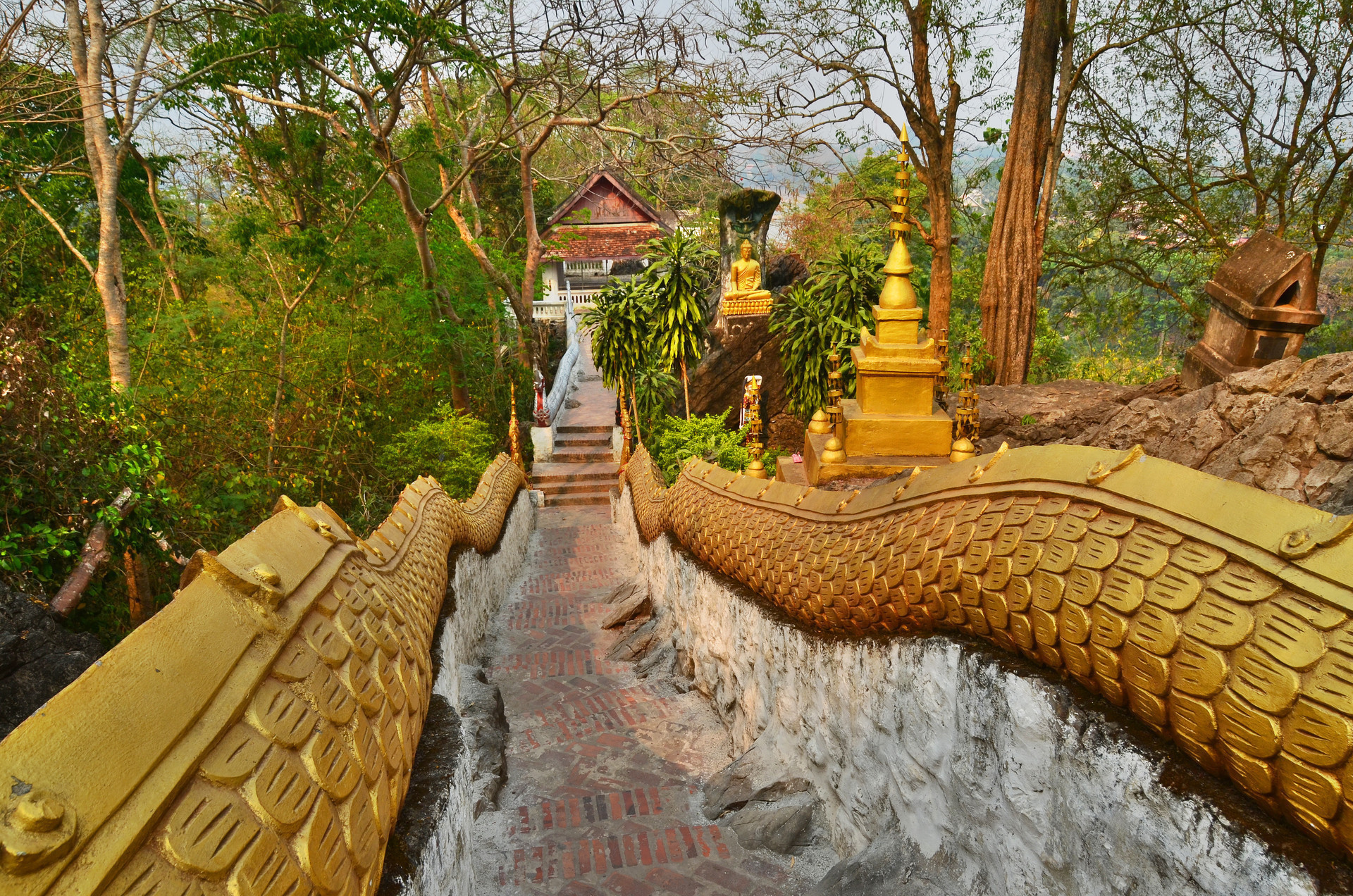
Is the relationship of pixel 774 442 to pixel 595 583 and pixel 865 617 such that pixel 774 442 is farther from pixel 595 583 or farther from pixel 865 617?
pixel 865 617

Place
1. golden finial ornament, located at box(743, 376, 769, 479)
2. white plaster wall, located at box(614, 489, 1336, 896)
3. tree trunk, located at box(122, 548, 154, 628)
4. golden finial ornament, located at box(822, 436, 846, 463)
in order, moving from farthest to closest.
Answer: golden finial ornament, located at box(743, 376, 769, 479), golden finial ornament, located at box(822, 436, 846, 463), tree trunk, located at box(122, 548, 154, 628), white plaster wall, located at box(614, 489, 1336, 896)

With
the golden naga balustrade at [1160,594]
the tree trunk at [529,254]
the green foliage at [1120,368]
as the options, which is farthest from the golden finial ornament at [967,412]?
the green foliage at [1120,368]

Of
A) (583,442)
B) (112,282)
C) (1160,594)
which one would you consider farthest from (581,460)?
(1160,594)

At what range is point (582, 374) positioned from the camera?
21266mm

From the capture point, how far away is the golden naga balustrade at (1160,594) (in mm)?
1427

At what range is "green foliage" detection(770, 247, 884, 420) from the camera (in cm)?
1102

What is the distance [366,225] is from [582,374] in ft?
30.6

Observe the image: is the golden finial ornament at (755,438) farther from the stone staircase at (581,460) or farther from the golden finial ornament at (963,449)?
the stone staircase at (581,460)

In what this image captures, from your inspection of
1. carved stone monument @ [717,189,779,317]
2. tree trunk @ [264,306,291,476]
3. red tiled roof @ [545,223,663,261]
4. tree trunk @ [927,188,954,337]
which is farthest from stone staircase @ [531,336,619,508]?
red tiled roof @ [545,223,663,261]

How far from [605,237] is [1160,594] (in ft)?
89.6

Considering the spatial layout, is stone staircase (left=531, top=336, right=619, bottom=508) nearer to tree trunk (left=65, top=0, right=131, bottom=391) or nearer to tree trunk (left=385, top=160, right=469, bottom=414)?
tree trunk (left=385, top=160, right=469, bottom=414)

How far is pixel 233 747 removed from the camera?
1.24 m

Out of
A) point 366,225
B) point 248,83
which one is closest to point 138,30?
point 248,83

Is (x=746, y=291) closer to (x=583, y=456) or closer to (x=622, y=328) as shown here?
(x=622, y=328)
